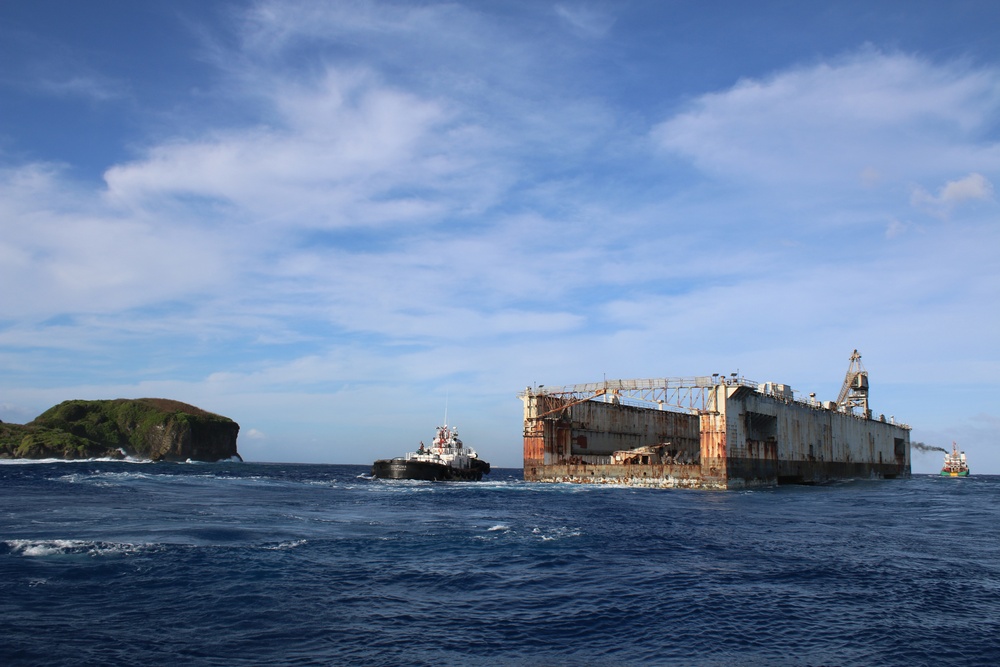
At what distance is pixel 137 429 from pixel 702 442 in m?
162

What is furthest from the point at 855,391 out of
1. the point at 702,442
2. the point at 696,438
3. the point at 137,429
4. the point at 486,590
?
the point at 137,429

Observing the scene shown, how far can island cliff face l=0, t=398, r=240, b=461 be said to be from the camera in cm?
17670

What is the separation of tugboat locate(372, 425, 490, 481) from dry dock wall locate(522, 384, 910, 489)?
9461 mm

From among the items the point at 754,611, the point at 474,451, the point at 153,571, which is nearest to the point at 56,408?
the point at 474,451

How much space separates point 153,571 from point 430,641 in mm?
10955

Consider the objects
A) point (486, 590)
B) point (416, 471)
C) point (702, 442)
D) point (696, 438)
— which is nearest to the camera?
point (486, 590)

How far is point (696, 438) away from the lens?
349 feet

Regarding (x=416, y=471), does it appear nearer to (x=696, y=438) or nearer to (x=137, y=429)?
(x=696, y=438)

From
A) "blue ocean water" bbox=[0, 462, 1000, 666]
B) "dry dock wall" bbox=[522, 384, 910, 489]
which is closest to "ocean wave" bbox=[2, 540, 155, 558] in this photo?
"blue ocean water" bbox=[0, 462, 1000, 666]

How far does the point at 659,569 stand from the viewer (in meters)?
24.5

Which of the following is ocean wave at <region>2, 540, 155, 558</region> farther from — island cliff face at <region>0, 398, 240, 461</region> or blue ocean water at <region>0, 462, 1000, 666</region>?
island cliff face at <region>0, 398, 240, 461</region>

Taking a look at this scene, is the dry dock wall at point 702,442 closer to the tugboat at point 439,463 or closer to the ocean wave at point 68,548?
the tugboat at point 439,463

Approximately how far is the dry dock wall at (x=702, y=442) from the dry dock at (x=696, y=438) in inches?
4.2

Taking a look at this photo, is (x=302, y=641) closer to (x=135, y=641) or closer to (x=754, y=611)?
(x=135, y=641)
